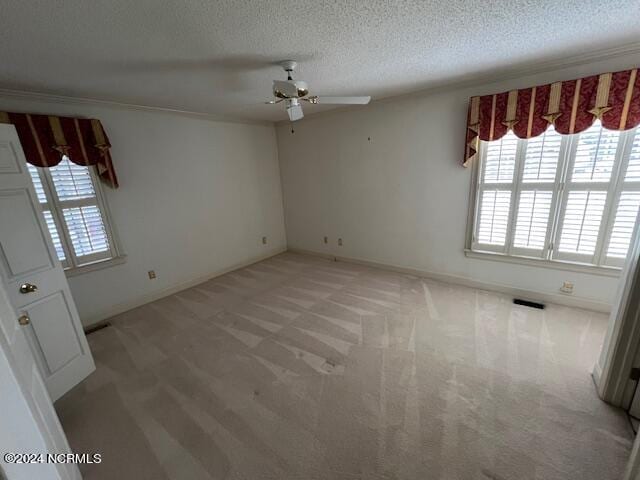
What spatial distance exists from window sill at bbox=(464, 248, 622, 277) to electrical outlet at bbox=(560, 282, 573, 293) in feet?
0.52

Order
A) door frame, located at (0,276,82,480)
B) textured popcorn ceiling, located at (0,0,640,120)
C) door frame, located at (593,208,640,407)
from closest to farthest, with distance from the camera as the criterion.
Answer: door frame, located at (0,276,82,480) < textured popcorn ceiling, located at (0,0,640,120) < door frame, located at (593,208,640,407)

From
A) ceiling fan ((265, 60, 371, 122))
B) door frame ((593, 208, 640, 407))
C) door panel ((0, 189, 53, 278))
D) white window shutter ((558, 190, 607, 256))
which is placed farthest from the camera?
white window shutter ((558, 190, 607, 256))

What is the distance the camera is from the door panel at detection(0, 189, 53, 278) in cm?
171

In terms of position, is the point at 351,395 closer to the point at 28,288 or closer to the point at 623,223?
the point at 28,288

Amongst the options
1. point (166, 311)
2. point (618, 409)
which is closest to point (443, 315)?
point (618, 409)

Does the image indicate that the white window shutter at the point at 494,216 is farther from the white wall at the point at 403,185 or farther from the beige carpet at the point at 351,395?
the beige carpet at the point at 351,395

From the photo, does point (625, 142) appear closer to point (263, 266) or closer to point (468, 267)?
point (468, 267)

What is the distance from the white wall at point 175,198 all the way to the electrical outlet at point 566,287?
434cm

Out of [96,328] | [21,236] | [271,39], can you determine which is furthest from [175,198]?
[271,39]

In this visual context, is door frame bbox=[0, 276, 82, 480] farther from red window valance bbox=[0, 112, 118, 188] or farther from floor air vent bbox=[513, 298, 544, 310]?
floor air vent bbox=[513, 298, 544, 310]

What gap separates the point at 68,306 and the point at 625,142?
4.99 meters

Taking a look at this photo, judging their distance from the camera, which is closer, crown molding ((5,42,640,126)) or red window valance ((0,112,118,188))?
crown molding ((5,42,640,126))

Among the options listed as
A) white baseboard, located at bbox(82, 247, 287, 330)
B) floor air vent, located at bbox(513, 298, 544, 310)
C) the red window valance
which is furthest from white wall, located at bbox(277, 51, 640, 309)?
the red window valance

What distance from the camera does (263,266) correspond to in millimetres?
4590
